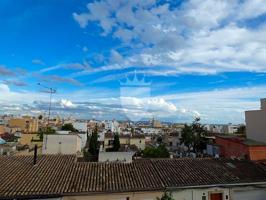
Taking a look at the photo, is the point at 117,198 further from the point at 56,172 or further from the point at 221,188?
the point at 221,188

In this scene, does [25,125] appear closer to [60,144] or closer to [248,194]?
[60,144]

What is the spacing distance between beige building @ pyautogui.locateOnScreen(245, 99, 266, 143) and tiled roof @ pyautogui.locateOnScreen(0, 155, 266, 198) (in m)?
9.08

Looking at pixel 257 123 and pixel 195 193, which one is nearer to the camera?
pixel 195 193

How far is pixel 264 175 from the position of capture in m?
17.1

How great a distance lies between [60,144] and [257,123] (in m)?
24.2

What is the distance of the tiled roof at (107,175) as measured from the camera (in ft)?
45.0

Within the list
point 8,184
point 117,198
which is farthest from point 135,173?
point 8,184

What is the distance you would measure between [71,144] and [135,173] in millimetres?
21330

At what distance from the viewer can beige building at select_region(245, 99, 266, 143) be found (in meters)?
26.5

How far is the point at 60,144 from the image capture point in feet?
116

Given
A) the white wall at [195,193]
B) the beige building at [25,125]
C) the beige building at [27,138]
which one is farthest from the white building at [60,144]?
the beige building at [25,125]

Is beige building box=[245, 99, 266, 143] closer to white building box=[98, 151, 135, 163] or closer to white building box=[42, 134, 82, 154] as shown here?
white building box=[98, 151, 135, 163]

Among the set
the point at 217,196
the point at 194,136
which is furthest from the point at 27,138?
the point at 217,196

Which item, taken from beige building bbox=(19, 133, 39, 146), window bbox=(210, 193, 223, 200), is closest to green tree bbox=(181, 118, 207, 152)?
beige building bbox=(19, 133, 39, 146)
